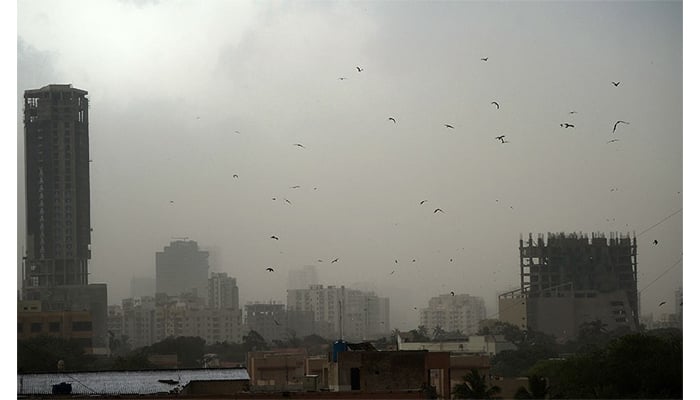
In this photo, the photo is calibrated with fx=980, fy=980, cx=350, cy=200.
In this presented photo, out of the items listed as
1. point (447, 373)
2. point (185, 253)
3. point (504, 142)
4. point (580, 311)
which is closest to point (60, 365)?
point (185, 253)

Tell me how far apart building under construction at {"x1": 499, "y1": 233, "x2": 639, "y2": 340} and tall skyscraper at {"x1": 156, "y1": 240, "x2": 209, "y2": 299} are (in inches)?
151

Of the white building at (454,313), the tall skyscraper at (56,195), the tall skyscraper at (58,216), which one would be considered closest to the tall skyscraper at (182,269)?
the tall skyscraper at (58,216)

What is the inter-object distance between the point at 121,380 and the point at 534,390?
504 cm

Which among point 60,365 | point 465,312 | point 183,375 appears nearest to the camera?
point 183,375

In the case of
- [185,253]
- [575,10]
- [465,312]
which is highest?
[575,10]

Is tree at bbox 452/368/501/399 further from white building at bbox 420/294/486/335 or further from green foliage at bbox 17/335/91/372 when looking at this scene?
green foliage at bbox 17/335/91/372

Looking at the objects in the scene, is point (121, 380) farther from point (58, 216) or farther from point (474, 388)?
point (474, 388)

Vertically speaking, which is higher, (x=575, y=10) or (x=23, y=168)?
(x=575, y=10)

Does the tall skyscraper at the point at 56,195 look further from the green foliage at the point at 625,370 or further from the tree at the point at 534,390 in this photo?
the green foliage at the point at 625,370

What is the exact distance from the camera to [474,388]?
11.6 meters

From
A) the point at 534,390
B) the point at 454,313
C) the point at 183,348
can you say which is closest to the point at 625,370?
the point at 534,390

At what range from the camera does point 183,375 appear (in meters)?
10.2
